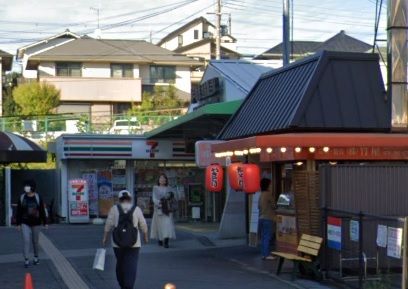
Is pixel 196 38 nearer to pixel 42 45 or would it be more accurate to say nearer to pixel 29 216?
pixel 42 45

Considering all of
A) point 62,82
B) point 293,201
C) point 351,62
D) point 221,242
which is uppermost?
point 62,82

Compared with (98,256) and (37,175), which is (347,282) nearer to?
(98,256)

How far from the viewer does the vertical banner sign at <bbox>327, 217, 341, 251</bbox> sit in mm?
11797

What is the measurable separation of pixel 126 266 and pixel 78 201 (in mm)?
16687

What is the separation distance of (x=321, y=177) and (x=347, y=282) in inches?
74.5

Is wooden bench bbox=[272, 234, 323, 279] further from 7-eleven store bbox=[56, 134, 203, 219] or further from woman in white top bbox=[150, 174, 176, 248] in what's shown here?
7-eleven store bbox=[56, 134, 203, 219]

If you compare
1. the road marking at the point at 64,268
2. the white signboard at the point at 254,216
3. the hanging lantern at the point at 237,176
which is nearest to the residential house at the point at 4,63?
the road marking at the point at 64,268

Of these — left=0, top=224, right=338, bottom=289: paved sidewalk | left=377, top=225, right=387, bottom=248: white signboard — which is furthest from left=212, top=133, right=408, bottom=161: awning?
left=377, top=225, right=387, bottom=248: white signboard

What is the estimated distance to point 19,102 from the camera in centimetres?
4909

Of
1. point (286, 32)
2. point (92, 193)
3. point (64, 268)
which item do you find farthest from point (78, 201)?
point (64, 268)

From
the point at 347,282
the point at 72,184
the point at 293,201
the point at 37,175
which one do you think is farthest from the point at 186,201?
the point at 347,282

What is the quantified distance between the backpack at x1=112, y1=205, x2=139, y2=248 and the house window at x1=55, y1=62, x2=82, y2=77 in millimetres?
44831

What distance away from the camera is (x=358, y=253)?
37.7 ft

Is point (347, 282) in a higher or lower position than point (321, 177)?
lower
